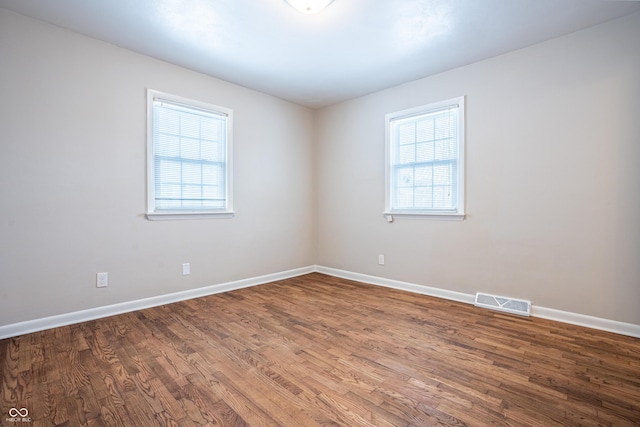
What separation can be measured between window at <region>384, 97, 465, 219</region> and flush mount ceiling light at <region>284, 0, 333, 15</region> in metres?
1.92


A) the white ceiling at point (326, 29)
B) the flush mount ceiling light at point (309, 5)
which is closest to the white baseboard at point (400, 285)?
the white ceiling at point (326, 29)

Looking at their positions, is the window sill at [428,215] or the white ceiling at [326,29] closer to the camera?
the white ceiling at [326,29]

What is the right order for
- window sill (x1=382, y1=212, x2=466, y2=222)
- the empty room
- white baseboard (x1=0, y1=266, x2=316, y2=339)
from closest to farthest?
1. the empty room
2. white baseboard (x1=0, y1=266, x2=316, y2=339)
3. window sill (x1=382, y1=212, x2=466, y2=222)

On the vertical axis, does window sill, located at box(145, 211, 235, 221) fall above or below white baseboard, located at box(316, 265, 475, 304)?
above

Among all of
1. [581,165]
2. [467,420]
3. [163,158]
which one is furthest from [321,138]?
[467,420]

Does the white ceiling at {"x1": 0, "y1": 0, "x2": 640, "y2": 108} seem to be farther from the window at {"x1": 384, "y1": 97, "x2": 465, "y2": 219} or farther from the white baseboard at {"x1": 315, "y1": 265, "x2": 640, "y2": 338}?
the white baseboard at {"x1": 315, "y1": 265, "x2": 640, "y2": 338}

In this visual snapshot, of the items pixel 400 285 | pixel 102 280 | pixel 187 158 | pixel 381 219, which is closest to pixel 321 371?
pixel 400 285

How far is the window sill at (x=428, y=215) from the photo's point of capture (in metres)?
3.47

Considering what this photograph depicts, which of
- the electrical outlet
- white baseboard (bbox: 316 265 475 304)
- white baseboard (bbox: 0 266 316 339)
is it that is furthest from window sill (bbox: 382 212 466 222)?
the electrical outlet

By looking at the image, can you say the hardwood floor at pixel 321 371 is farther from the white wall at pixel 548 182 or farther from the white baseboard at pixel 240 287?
the white wall at pixel 548 182

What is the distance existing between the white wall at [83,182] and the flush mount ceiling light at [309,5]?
1.82 metres

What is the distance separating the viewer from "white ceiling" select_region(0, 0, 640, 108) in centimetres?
239

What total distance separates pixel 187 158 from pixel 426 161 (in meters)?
2.93

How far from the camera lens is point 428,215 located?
370cm
